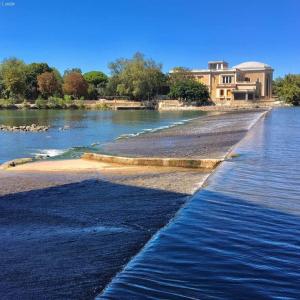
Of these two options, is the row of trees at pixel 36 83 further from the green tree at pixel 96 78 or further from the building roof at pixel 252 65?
the building roof at pixel 252 65

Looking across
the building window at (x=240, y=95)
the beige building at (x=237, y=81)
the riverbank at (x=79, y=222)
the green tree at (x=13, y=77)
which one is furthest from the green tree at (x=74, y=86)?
the riverbank at (x=79, y=222)

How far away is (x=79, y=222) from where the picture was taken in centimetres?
1026

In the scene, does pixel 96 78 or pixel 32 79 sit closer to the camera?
pixel 32 79

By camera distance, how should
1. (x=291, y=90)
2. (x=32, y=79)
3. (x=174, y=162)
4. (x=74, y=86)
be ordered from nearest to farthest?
(x=174, y=162)
(x=291, y=90)
(x=32, y=79)
(x=74, y=86)

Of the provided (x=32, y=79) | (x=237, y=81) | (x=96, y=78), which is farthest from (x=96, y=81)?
(x=237, y=81)

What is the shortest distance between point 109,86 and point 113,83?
254 centimetres

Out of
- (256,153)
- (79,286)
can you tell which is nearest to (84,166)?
(256,153)

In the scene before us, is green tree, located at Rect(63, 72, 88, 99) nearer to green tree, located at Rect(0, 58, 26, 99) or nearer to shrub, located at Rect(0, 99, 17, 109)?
green tree, located at Rect(0, 58, 26, 99)

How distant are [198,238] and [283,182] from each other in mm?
5698

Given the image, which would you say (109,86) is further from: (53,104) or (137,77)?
(53,104)

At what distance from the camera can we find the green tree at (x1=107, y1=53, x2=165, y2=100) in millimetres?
149375

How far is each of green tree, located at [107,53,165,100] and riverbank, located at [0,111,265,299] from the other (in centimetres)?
13261

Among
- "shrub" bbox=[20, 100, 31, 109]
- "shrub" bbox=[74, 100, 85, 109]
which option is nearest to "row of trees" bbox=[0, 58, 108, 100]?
"shrub" bbox=[20, 100, 31, 109]

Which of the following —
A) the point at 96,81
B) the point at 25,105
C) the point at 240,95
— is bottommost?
the point at 25,105
